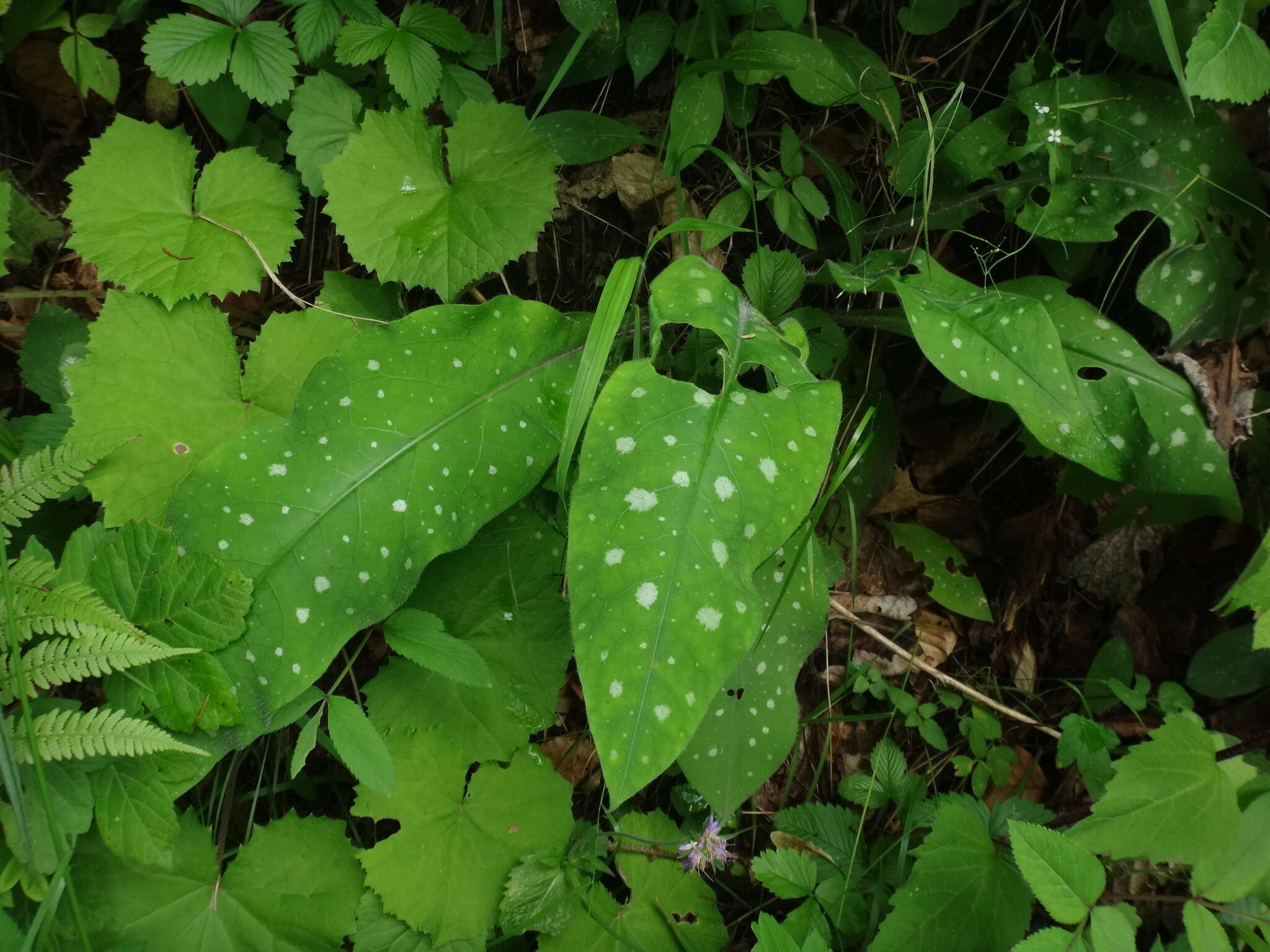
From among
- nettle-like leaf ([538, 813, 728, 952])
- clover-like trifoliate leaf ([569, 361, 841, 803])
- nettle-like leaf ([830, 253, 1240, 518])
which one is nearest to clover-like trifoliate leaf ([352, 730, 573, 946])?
nettle-like leaf ([538, 813, 728, 952])

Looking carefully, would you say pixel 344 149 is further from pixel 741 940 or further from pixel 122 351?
pixel 741 940

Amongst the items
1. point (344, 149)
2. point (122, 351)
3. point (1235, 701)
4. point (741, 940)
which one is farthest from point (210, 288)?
point (1235, 701)

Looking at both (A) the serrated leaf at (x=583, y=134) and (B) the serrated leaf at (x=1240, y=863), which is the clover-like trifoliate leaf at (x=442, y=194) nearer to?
(A) the serrated leaf at (x=583, y=134)

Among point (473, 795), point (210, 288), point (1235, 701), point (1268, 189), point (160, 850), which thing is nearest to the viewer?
point (160, 850)

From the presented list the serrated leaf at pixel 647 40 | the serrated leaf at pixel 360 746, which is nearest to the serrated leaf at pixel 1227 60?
the serrated leaf at pixel 647 40

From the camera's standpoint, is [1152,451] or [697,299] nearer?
[697,299]

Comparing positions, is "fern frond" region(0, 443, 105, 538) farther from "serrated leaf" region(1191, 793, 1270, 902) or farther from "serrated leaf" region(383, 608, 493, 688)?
"serrated leaf" region(1191, 793, 1270, 902)

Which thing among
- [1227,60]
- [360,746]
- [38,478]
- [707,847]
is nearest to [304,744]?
[360,746]
